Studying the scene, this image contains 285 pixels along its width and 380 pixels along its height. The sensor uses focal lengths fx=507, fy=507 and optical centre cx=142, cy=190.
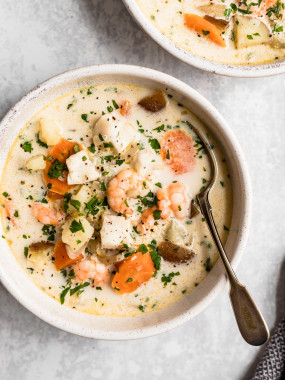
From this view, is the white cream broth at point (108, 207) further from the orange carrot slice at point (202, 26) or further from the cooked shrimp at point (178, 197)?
the orange carrot slice at point (202, 26)

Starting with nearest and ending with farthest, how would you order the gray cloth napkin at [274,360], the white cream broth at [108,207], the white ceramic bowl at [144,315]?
the white ceramic bowl at [144,315]
the white cream broth at [108,207]
the gray cloth napkin at [274,360]

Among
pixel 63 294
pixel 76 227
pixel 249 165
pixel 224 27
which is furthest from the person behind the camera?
pixel 249 165

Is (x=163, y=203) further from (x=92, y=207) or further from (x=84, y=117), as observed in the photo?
(x=84, y=117)

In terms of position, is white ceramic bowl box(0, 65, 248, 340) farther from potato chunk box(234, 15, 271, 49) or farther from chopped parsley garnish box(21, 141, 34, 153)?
potato chunk box(234, 15, 271, 49)

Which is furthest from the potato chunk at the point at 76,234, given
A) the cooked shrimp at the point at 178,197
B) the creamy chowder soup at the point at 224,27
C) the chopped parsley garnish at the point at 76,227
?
the creamy chowder soup at the point at 224,27

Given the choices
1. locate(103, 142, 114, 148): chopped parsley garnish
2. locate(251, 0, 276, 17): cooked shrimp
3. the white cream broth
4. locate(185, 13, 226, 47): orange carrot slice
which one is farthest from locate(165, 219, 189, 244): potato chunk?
locate(251, 0, 276, 17): cooked shrimp

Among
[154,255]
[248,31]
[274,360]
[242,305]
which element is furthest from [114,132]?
[274,360]
